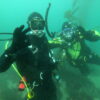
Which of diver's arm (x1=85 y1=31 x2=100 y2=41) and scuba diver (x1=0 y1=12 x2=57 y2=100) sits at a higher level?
scuba diver (x1=0 y1=12 x2=57 y2=100)

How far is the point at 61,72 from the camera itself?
27.8ft

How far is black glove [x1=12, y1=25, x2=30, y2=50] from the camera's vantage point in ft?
12.6

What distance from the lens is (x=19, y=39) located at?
396 cm

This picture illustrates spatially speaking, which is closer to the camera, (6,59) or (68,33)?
(6,59)

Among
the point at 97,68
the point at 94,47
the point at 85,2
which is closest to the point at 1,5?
the point at 85,2

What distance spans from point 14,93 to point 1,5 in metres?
177

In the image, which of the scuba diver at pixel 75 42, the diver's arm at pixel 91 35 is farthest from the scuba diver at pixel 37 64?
the diver's arm at pixel 91 35

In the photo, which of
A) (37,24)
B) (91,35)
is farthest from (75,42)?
(37,24)

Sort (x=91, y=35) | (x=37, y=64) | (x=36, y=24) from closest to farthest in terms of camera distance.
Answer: (x=37, y=64) → (x=36, y=24) → (x=91, y=35)

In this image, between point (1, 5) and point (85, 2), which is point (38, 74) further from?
point (1, 5)

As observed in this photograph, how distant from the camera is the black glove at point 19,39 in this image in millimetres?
3852

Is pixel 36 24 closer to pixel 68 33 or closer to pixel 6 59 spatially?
pixel 6 59

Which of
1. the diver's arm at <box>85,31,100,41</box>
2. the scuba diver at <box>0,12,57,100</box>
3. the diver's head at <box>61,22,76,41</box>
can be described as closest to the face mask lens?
the scuba diver at <box>0,12,57,100</box>

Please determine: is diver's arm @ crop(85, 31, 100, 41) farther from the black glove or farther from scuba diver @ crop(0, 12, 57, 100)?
the black glove
